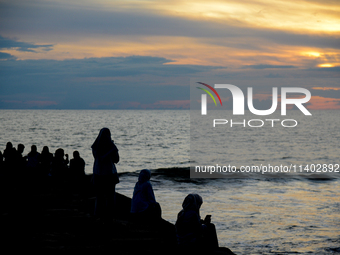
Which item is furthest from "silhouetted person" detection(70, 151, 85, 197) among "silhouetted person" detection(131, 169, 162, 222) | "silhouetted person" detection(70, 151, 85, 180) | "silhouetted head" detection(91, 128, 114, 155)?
"silhouetted head" detection(91, 128, 114, 155)

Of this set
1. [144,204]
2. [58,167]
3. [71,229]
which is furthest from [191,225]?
[58,167]

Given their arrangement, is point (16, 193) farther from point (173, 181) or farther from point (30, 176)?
point (173, 181)

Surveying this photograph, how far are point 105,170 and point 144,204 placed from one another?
1.18 meters

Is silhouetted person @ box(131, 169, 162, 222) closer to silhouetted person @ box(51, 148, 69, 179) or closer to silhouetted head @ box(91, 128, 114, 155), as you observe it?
silhouetted head @ box(91, 128, 114, 155)

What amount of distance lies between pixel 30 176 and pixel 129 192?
6.27m

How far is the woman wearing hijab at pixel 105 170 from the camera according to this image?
24.2 feet

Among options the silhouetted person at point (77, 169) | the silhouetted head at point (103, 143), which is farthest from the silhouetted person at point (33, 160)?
the silhouetted head at point (103, 143)

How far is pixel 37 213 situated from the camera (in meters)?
9.20

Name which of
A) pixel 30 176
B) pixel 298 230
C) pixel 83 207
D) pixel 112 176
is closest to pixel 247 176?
pixel 298 230

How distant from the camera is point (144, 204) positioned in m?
8.04

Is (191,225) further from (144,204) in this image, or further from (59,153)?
(59,153)

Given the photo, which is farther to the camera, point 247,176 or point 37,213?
point 247,176

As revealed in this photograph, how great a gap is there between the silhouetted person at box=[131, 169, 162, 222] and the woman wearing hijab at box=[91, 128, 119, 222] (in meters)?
0.57

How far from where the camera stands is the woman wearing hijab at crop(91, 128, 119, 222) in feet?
24.2
